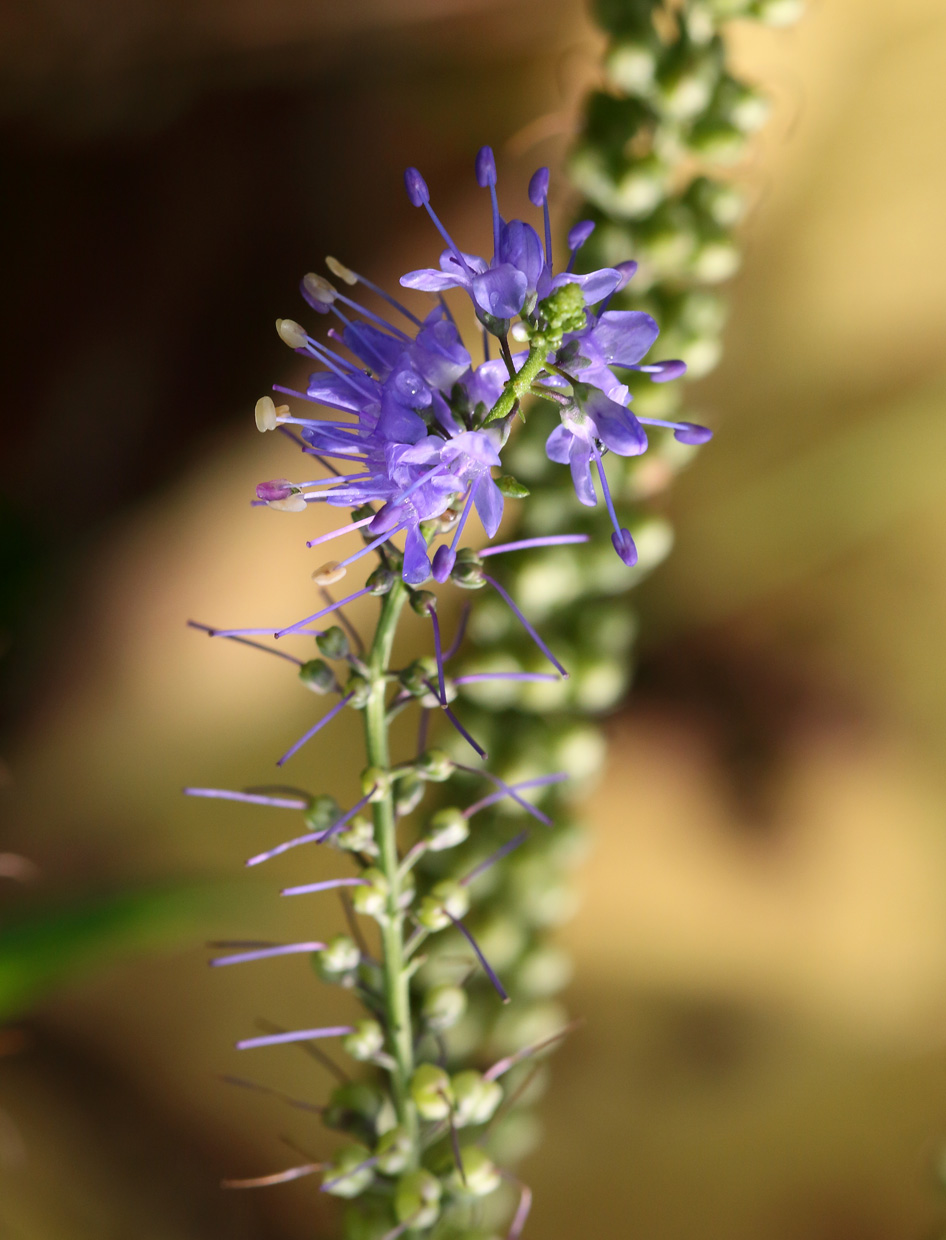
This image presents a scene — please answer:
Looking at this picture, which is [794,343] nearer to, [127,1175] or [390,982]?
[390,982]

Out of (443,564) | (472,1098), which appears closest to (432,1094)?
(472,1098)

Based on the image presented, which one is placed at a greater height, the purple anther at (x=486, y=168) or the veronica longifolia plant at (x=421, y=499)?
the purple anther at (x=486, y=168)

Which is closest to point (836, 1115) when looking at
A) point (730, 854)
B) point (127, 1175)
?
point (730, 854)

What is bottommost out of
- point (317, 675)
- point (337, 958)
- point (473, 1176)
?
point (473, 1176)

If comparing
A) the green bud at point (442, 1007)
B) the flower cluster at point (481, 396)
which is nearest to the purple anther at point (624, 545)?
the flower cluster at point (481, 396)

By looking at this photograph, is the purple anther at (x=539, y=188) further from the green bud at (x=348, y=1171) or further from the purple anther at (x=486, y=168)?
the green bud at (x=348, y=1171)

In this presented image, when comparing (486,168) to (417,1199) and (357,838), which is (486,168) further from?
(417,1199)
